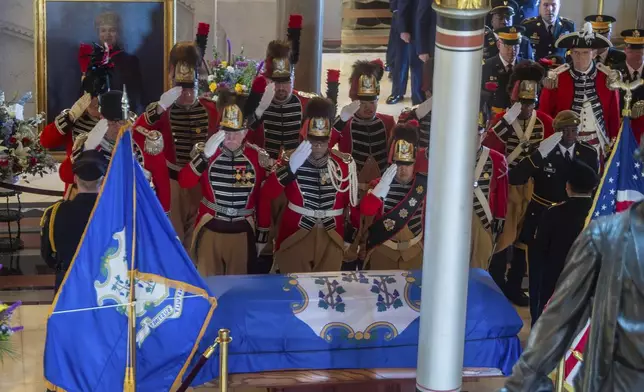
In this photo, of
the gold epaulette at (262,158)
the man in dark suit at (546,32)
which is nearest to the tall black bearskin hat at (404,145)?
the gold epaulette at (262,158)

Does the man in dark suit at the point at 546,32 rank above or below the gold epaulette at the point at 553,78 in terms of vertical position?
above

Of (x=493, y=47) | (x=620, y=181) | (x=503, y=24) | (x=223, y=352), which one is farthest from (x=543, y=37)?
(x=223, y=352)

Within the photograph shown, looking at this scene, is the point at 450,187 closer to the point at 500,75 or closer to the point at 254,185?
the point at 254,185

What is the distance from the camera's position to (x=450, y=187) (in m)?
5.51

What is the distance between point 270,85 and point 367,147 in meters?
0.89

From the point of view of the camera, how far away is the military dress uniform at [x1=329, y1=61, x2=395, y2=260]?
9.82 meters

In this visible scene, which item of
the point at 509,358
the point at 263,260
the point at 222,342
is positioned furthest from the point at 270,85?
the point at 222,342

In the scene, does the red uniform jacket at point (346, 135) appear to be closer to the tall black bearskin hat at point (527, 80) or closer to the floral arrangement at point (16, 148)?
the tall black bearskin hat at point (527, 80)

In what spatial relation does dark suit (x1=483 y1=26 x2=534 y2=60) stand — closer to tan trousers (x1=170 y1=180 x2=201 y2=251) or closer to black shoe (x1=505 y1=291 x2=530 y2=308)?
Result: black shoe (x1=505 y1=291 x2=530 y2=308)

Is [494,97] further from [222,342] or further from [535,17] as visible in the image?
[222,342]

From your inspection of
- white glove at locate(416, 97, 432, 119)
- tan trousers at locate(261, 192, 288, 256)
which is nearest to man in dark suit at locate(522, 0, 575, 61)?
white glove at locate(416, 97, 432, 119)

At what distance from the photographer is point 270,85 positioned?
1009 centimetres

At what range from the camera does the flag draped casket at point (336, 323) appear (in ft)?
23.7

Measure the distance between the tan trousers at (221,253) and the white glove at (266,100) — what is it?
162cm
